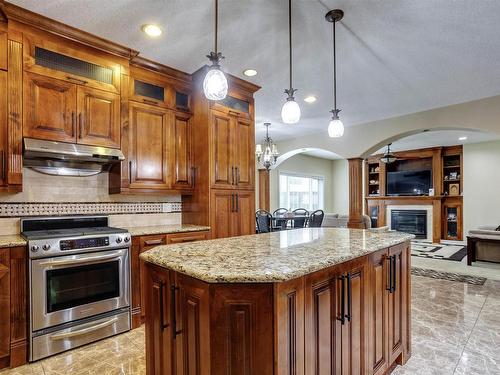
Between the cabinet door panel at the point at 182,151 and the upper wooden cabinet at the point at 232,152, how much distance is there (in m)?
0.34

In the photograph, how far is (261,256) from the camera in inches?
58.4

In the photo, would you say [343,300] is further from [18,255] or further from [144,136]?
[144,136]

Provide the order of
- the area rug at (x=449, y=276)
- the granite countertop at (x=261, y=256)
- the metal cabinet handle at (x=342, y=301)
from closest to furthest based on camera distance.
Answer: the granite countertop at (x=261, y=256) < the metal cabinet handle at (x=342, y=301) < the area rug at (x=449, y=276)

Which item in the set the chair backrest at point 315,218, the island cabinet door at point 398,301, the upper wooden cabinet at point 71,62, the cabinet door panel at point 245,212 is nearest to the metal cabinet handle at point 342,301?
the island cabinet door at point 398,301

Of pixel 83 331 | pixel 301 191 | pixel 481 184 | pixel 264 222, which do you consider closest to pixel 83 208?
pixel 83 331

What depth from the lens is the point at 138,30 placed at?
252 cm

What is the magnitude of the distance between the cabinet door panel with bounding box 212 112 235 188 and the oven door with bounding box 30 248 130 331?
50.3 inches

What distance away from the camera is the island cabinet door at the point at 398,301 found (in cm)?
197

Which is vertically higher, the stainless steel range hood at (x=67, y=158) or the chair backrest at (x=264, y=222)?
the stainless steel range hood at (x=67, y=158)

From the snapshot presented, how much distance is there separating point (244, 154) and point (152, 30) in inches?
66.7

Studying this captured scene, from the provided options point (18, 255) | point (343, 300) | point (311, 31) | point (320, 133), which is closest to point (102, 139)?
point (18, 255)

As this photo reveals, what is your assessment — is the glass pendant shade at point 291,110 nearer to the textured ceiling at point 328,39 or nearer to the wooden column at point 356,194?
the textured ceiling at point 328,39

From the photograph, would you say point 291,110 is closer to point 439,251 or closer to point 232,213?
point 232,213

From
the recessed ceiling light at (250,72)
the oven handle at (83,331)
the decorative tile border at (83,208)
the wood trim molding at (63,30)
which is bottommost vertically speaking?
the oven handle at (83,331)
